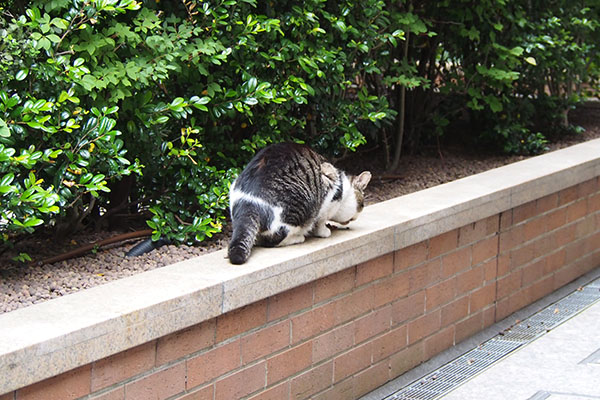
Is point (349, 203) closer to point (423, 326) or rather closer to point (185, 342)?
point (423, 326)

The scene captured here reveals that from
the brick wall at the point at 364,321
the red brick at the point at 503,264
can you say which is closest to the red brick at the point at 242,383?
the brick wall at the point at 364,321

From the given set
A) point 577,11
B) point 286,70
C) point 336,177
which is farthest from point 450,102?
point 336,177

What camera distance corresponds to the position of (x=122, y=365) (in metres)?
3.53

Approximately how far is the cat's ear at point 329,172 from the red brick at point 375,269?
524 mm

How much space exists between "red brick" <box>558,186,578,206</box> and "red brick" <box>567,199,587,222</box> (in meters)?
0.06

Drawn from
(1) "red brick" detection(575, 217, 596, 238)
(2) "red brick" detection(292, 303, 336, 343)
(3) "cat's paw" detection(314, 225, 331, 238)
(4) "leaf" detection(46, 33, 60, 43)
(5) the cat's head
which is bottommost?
(1) "red brick" detection(575, 217, 596, 238)

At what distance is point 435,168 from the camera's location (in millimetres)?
7625

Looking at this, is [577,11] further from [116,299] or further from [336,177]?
[116,299]

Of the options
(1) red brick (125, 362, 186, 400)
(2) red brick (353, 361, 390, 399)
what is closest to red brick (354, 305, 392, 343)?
(2) red brick (353, 361, 390, 399)

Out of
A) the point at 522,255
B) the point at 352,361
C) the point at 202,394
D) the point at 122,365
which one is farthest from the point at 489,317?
the point at 122,365

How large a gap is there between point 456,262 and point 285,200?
69.4 inches

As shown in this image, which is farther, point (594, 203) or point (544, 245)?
point (594, 203)

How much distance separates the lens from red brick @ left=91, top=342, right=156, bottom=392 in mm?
3428

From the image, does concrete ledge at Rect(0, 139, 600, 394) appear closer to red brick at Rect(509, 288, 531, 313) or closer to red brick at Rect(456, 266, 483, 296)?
Answer: red brick at Rect(456, 266, 483, 296)
